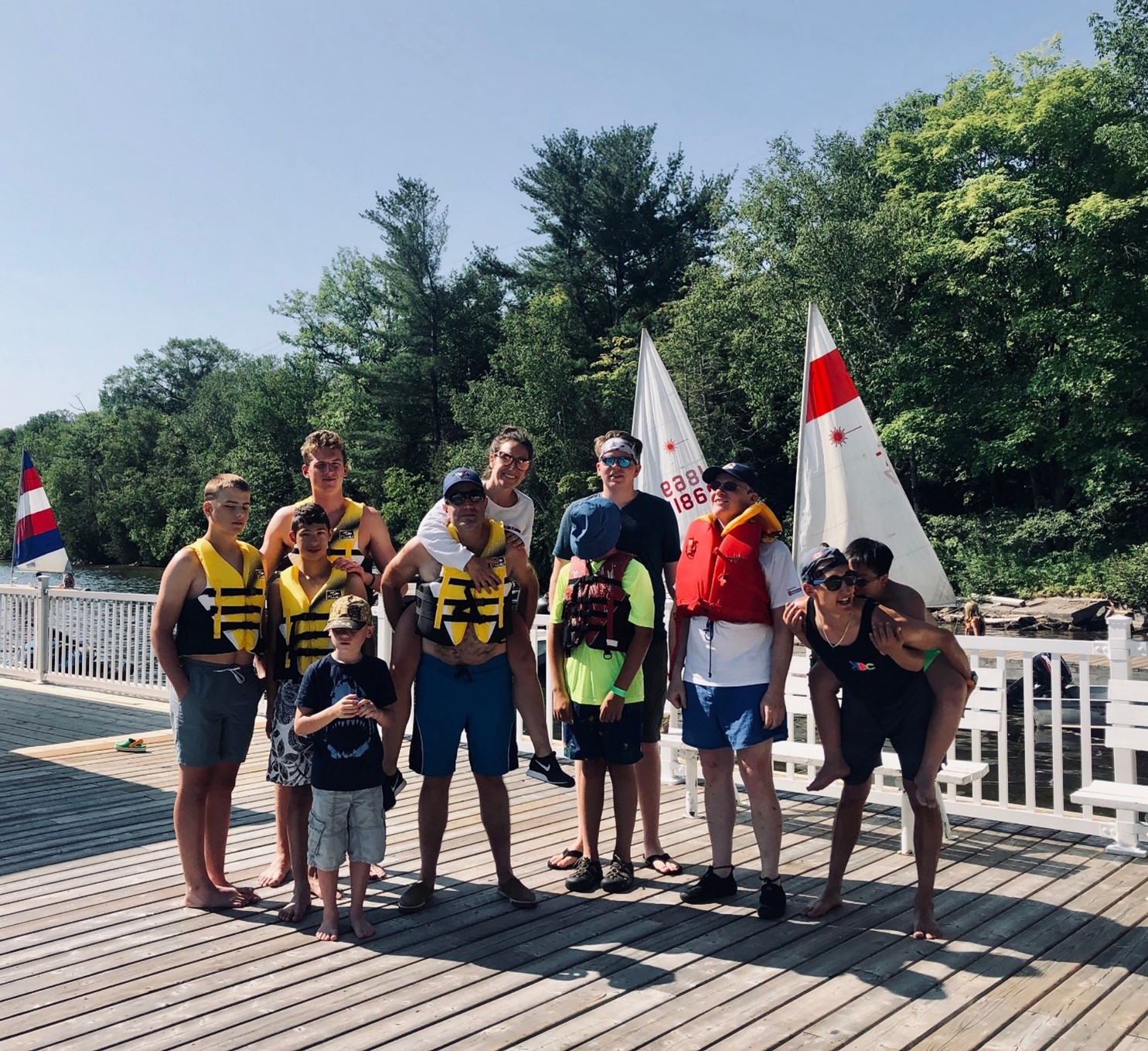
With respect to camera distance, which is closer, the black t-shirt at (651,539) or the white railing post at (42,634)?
the black t-shirt at (651,539)

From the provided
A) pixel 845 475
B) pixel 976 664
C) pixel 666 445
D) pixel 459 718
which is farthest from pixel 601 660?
pixel 666 445

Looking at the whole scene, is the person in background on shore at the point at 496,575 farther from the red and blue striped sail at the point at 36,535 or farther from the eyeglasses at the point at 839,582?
the red and blue striped sail at the point at 36,535

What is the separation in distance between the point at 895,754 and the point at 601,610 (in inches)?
58.9

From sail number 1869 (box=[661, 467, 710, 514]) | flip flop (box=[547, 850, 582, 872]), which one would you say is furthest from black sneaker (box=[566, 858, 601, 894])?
sail number 1869 (box=[661, 467, 710, 514])

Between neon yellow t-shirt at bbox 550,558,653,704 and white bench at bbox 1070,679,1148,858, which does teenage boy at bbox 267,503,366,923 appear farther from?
white bench at bbox 1070,679,1148,858

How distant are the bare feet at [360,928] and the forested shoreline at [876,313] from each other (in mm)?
22877

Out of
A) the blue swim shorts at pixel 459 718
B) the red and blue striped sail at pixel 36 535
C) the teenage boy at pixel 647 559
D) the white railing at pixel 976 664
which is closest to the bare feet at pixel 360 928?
the blue swim shorts at pixel 459 718

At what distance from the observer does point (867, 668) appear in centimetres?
339

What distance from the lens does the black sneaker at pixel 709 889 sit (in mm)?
3666

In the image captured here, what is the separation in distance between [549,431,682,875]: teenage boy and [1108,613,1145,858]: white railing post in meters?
1.88

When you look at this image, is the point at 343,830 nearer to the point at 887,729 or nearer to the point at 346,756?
the point at 346,756

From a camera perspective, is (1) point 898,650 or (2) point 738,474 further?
(2) point 738,474

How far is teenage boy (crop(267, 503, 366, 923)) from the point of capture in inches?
140

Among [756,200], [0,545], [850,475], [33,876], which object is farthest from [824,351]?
[0,545]
